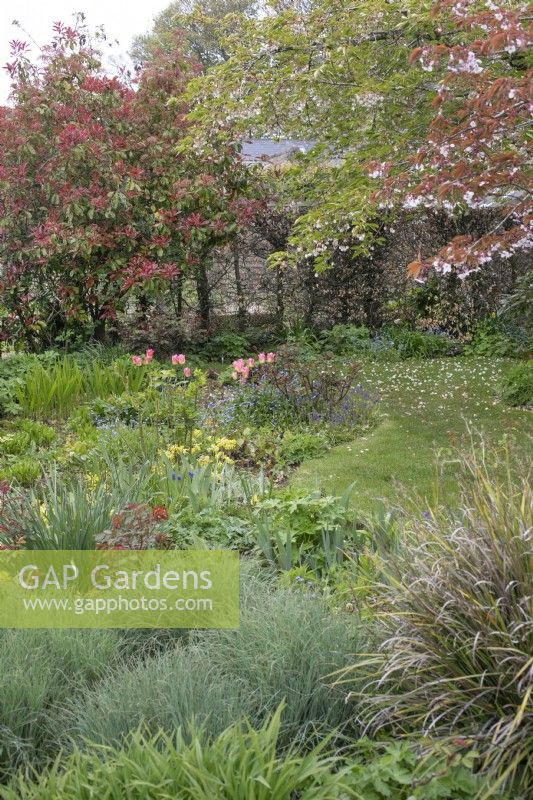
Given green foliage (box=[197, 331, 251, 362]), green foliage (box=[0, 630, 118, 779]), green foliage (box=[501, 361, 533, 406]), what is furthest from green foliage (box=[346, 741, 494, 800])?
green foliage (box=[197, 331, 251, 362])

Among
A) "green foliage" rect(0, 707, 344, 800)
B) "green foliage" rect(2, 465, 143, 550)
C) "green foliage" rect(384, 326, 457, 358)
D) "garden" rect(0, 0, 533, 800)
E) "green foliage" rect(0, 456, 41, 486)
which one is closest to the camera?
"green foliage" rect(0, 707, 344, 800)

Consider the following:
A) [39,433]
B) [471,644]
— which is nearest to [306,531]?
[471,644]

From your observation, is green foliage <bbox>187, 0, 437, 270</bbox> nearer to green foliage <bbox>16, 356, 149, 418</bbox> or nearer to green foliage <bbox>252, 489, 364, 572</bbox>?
green foliage <bbox>16, 356, 149, 418</bbox>

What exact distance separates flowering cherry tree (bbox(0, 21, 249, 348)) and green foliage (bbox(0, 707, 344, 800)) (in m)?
7.83

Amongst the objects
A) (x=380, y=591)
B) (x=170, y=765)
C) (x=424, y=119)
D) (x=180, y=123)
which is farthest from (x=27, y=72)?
(x=170, y=765)

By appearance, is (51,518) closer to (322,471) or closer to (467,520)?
(467,520)

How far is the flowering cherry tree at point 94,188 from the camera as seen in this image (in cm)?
952

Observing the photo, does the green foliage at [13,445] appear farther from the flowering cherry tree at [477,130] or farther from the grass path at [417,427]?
the flowering cherry tree at [477,130]

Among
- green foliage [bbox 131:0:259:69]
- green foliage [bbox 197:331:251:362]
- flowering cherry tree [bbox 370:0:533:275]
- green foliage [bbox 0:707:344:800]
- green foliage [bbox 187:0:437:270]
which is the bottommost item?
green foliage [bbox 0:707:344:800]

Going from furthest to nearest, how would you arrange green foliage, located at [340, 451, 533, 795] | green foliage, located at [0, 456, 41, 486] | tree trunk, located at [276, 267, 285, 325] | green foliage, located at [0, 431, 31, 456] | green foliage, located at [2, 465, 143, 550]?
1. tree trunk, located at [276, 267, 285, 325]
2. green foliage, located at [0, 431, 31, 456]
3. green foliage, located at [0, 456, 41, 486]
4. green foliage, located at [2, 465, 143, 550]
5. green foliage, located at [340, 451, 533, 795]

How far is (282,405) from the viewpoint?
6969 mm

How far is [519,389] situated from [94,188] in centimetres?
532

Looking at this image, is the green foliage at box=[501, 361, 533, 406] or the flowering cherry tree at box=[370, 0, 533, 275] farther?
the green foliage at box=[501, 361, 533, 406]

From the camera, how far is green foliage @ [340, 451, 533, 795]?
2139mm
